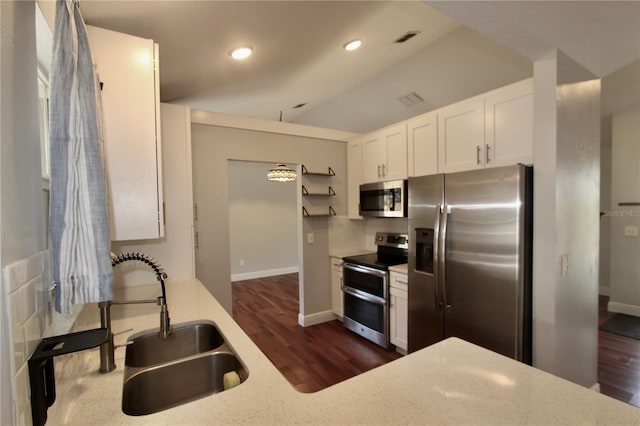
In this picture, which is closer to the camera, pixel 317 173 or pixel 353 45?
pixel 353 45

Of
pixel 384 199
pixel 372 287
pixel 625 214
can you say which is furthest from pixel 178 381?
pixel 625 214

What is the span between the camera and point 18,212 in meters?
0.60

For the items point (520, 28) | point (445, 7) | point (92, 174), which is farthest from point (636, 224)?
point (92, 174)

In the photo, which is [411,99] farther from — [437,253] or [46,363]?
[46,363]

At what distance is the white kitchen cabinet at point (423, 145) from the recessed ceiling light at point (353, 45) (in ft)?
2.92

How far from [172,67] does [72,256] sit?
76.6 inches

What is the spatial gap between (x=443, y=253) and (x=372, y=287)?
1041mm

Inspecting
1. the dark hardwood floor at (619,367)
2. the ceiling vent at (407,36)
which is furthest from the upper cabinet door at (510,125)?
the dark hardwood floor at (619,367)

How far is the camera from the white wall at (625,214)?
3.19 m

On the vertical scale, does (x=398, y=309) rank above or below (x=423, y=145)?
below

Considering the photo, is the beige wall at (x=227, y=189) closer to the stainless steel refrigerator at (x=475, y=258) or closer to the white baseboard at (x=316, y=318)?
the white baseboard at (x=316, y=318)

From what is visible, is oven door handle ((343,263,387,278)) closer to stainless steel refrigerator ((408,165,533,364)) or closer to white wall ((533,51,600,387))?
stainless steel refrigerator ((408,165,533,364))

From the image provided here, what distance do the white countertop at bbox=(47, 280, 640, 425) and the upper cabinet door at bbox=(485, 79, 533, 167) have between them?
160 cm


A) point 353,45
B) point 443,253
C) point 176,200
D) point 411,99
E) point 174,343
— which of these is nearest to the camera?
point 174,343
